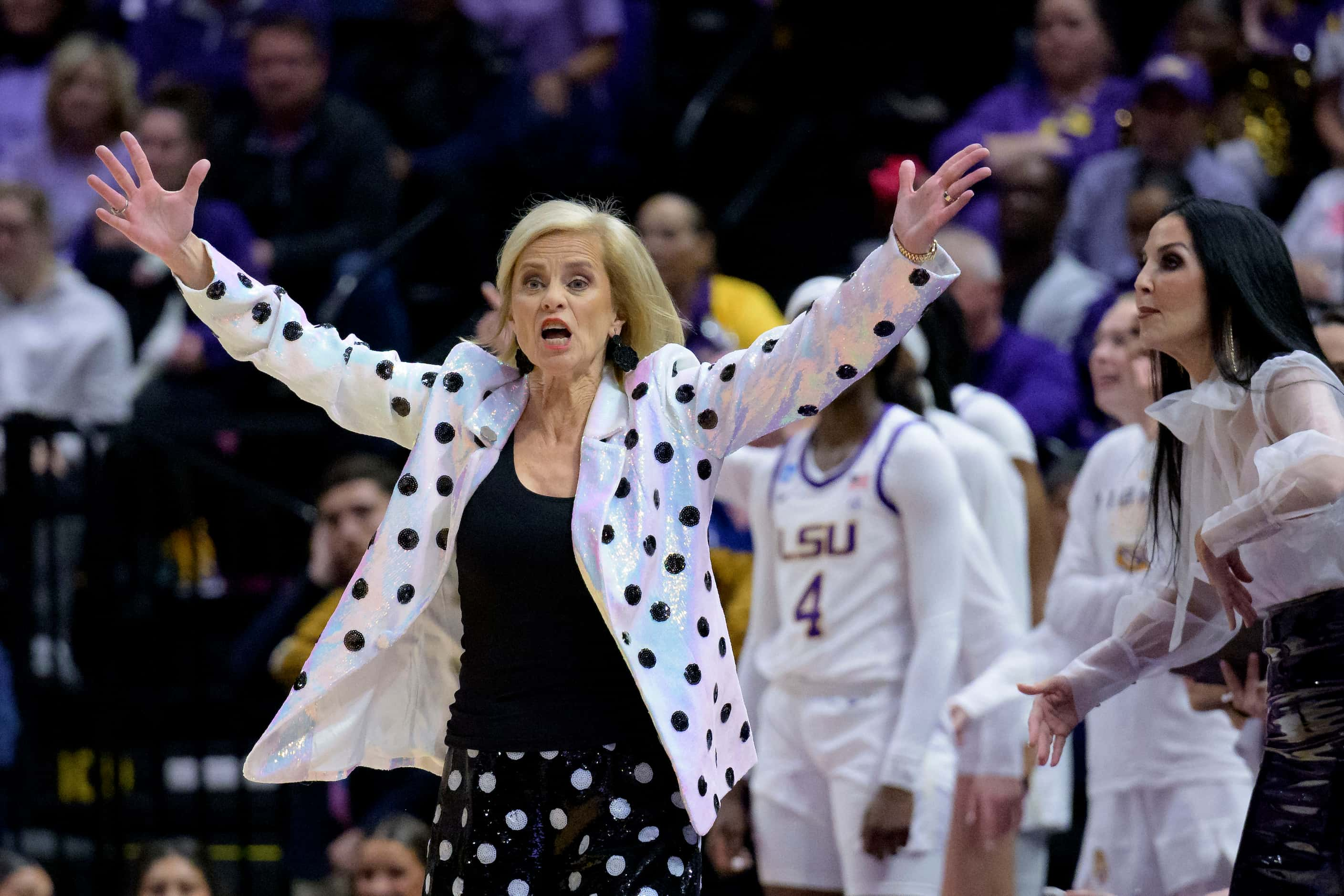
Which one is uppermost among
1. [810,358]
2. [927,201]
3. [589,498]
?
[927,201]

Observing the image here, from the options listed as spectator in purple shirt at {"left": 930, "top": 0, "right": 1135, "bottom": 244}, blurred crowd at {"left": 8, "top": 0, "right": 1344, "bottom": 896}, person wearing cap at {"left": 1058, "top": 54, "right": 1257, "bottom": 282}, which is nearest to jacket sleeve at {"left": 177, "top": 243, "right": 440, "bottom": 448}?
blurred crowd at {"left": 8, "top": 0, "right": 1344, "bottom": 896}

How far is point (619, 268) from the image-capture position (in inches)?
144

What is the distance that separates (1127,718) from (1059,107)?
4075mm

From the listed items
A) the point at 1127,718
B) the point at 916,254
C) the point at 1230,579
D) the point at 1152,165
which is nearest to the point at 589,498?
the point at 916,254

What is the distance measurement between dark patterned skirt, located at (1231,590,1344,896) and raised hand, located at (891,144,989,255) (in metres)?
0.93

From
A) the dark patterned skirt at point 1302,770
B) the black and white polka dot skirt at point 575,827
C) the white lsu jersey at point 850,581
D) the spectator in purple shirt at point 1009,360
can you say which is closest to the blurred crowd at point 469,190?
the spectator in purple shirt at point 1009,360

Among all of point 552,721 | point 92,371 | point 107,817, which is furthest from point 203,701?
point 552,721

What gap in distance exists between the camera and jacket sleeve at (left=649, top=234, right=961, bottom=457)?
3340 mm

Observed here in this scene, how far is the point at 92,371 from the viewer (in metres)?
7.52

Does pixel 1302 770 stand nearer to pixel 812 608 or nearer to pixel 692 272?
pixel 812 608

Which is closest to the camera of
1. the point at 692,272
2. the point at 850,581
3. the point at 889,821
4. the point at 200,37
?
the point at 889,821

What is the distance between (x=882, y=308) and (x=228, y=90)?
19.9 ft

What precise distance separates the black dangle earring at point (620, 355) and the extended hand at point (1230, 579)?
111cm

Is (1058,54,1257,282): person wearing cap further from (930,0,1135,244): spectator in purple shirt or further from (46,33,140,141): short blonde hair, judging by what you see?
(46,33,140,141): short blonde hair
